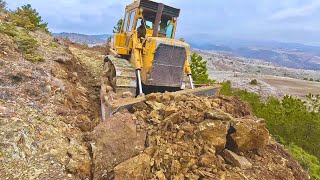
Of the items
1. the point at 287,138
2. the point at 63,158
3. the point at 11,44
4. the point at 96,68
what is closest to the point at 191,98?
the point at 63,158

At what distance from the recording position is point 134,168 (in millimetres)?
5152

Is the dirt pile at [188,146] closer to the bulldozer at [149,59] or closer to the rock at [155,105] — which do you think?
the rock at [155,105]

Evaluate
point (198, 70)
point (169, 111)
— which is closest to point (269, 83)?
point (198, 70)

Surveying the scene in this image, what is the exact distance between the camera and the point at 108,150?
5551 mm

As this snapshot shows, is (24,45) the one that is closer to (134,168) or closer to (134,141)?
(134,141)

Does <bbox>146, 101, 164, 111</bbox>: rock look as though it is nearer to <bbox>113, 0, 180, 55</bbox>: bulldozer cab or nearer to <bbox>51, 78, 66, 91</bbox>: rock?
<bbox>51, 78, 66, 91</bbox>: rock

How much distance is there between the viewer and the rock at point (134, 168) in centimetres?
507

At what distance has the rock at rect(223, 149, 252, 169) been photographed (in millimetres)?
5805

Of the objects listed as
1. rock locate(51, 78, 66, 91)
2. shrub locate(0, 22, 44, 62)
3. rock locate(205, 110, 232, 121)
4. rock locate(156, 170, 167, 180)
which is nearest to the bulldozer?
rock locate(51, 78, 66, 91)

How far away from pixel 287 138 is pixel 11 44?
11.8m

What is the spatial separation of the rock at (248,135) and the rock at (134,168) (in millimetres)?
1810

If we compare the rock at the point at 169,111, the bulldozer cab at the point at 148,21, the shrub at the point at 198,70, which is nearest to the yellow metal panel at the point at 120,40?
the bulldozer cab at the point at 148,21

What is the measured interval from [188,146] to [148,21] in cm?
569

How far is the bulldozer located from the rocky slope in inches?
55.4
